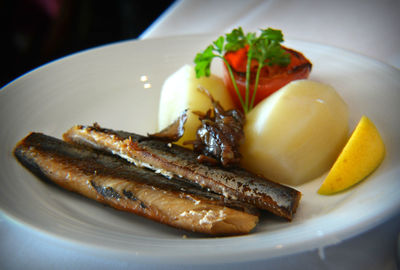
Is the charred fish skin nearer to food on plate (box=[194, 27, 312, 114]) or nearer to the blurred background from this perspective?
food on plate (box=[194, 27, 312, 114])

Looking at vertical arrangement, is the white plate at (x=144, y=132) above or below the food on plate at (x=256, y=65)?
below

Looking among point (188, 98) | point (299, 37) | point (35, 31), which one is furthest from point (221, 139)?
point (35, 31)

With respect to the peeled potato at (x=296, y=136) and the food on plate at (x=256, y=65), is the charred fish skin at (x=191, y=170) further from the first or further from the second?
the food on plate at (x=256, y=65)

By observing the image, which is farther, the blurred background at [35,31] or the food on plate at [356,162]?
the blurred background at [35,31]

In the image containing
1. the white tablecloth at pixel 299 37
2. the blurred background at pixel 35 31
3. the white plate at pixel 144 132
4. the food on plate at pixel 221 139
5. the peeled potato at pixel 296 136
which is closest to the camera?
→ the white plate at pixel 144 132

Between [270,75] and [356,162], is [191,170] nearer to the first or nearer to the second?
[356,162]

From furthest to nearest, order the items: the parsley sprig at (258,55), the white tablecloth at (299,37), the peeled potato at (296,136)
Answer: the parsley sprig at (258,55)
the peeled potato at (296,136)
the white tablecloth at (299,37)

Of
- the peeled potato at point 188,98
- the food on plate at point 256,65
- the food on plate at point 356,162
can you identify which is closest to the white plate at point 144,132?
the food on plate at point 356,162

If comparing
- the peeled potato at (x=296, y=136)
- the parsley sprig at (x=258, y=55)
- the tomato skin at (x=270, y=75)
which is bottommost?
the peeled potato at (x=296, y=136)
